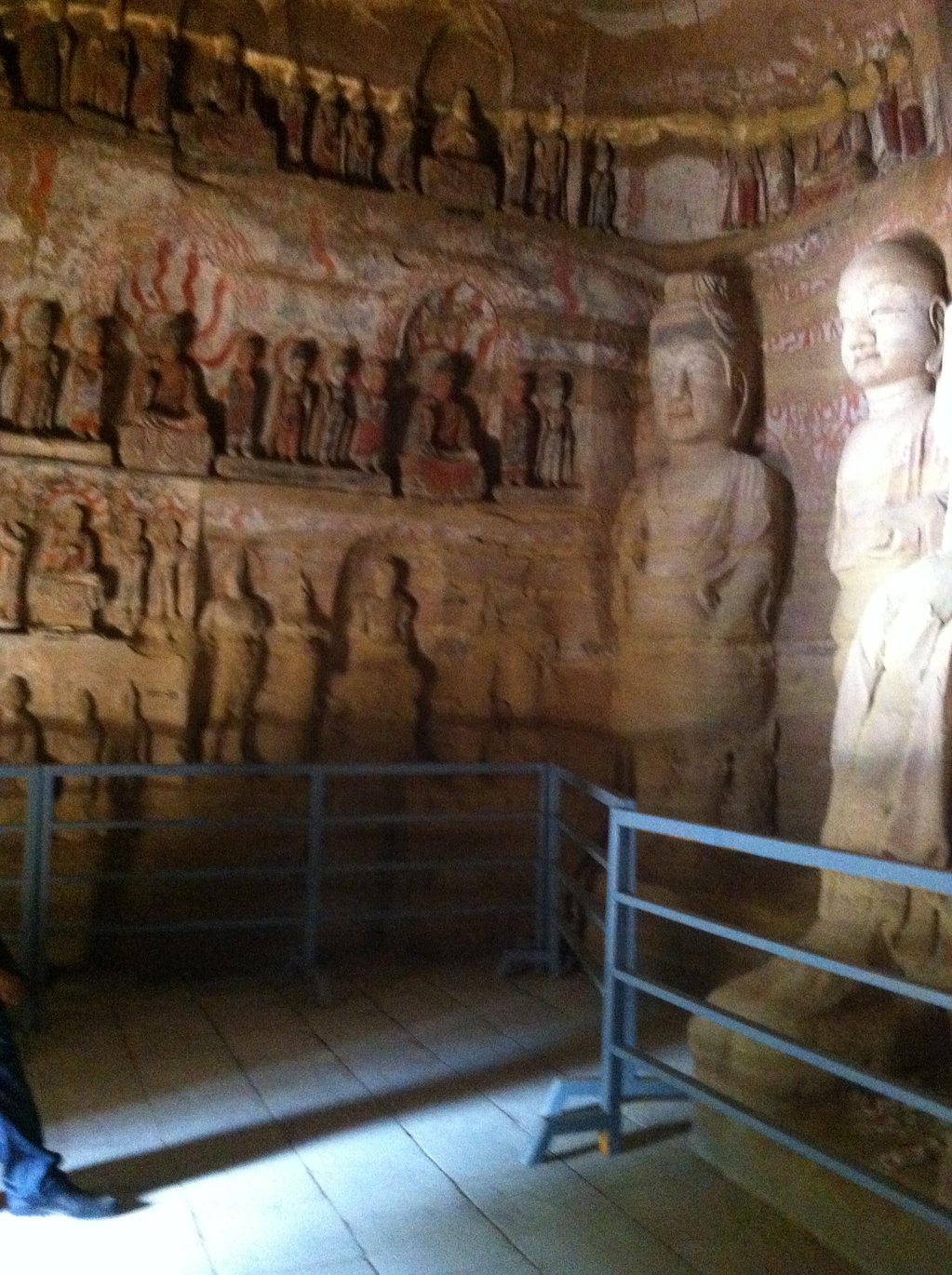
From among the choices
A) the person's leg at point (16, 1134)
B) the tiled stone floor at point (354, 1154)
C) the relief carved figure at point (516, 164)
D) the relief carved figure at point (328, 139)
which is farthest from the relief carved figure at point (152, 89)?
the person's leg at point (16, 1134)

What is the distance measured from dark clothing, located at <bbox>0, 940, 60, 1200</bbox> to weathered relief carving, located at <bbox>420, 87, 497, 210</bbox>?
586cm

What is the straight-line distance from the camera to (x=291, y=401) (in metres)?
7.11

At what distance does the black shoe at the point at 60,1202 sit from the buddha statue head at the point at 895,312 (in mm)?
4936

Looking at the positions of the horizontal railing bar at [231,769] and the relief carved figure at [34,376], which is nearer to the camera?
the horizontal railing bar at [231,769]

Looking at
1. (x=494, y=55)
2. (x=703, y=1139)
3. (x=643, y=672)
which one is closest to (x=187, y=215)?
(x=494, y=55)

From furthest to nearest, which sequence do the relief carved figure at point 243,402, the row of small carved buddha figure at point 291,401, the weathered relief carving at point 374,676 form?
1. the weathered relief carving at point 374,676
2. the relief carved figure at point 243,402
3. the row of small carved buddha figure at point 291,401

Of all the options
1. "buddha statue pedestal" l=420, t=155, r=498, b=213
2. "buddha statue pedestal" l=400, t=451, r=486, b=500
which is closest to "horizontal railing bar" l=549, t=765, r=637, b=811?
"buddha statue pedestal" l=400, t=451, r=486, b=500

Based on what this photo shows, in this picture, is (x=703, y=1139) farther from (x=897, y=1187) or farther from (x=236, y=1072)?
(x=236, y=1072)

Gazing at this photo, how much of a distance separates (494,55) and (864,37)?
240cm

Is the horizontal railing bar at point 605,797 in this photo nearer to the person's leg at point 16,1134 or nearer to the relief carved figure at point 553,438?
the person's leg at point 16,1134

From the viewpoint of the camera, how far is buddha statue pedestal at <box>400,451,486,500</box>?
7.31m

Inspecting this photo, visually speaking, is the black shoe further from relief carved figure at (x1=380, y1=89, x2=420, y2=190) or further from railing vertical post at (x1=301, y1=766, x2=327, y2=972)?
relief carved figure at (x1=380, y1=89, x2=420, y2=190)

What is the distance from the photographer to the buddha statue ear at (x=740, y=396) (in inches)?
272

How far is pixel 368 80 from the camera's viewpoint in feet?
24.4
